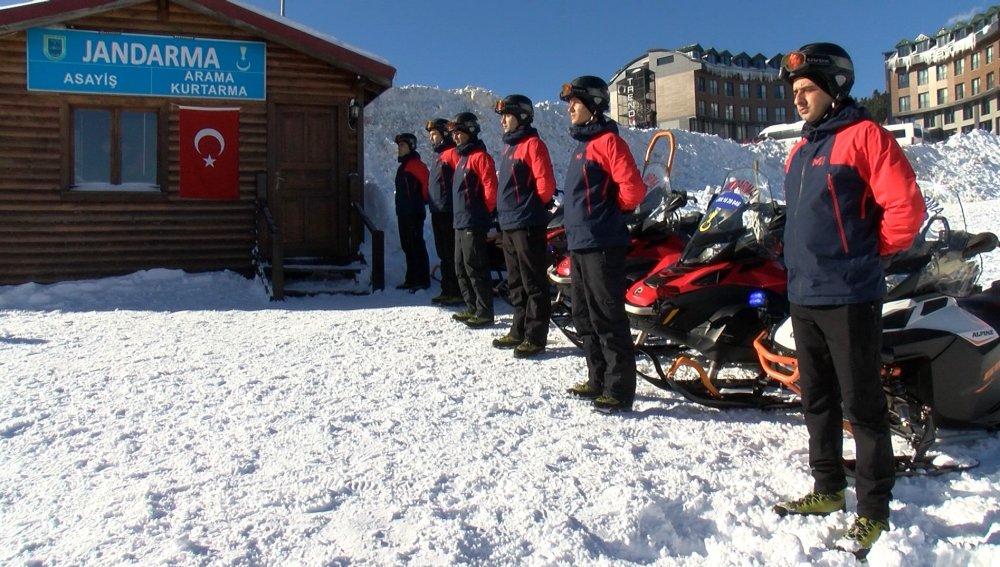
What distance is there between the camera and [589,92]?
4367 mm

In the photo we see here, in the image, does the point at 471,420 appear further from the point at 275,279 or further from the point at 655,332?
the point at 275,279

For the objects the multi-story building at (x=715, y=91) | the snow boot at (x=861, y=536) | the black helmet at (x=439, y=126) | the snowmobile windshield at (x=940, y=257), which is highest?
the multi-story building at (x=715, y=91)

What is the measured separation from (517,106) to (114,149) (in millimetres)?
6199

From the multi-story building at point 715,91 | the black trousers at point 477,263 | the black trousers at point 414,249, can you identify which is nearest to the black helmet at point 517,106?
the black trousers at point 477,263

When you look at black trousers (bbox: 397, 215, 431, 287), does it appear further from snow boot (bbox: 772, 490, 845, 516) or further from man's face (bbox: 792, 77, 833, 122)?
snow boot (bbox: 772, 490, 845, 516)

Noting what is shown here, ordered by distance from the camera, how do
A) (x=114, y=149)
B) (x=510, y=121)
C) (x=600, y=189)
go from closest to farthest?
(x=600, y=189), (x=510, y=121), (x=114, y=149)

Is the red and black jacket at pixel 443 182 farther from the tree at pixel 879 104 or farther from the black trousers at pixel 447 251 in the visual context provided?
the tree at pixel 879 104

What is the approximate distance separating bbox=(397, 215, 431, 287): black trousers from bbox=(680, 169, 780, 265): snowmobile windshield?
4.97 m

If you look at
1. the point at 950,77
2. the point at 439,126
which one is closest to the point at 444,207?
the point at 439,126

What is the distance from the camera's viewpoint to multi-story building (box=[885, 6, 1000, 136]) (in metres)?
57.4

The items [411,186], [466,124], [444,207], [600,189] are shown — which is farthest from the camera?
[411,186]

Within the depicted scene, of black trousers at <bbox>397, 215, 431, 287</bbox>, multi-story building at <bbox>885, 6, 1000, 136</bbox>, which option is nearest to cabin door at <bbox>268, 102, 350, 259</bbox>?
black trousers at <bbox>397, 215, 431, 287</bbox>

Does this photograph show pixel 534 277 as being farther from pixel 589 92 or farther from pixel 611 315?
pixel 589 92

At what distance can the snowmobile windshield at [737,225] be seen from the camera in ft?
14.4
